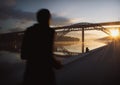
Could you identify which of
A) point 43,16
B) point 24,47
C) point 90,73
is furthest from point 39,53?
point 90,73

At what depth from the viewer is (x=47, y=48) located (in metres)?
3.90

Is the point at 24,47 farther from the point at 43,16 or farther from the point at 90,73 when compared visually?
the point at 90,73

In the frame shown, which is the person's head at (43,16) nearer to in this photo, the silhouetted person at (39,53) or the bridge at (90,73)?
the silhouetted person at (39,53)

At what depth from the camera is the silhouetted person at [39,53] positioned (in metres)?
3.79

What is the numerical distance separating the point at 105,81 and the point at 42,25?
354cm

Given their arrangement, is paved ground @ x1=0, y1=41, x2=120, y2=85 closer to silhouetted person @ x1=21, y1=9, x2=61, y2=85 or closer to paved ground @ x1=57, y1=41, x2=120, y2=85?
→ paved ground @ x1=57, y1=41, x2=120, y2=85

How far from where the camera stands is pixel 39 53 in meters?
3.86

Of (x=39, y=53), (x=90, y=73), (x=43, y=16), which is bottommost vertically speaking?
(x=90, y=73)

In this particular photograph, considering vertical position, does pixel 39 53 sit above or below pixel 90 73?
above

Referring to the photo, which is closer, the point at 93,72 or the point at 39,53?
the point at 39,53

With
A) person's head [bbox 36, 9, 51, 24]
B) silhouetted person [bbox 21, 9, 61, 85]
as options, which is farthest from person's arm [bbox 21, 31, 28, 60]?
person's head [bbox 36, 9, 51, 24]

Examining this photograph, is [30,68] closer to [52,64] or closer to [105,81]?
[52,64]

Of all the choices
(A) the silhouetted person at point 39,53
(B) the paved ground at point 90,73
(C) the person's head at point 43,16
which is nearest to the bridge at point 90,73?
(B) the paved ground at point 90,73

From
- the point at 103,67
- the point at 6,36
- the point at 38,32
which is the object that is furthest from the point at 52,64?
the point at 6,36
